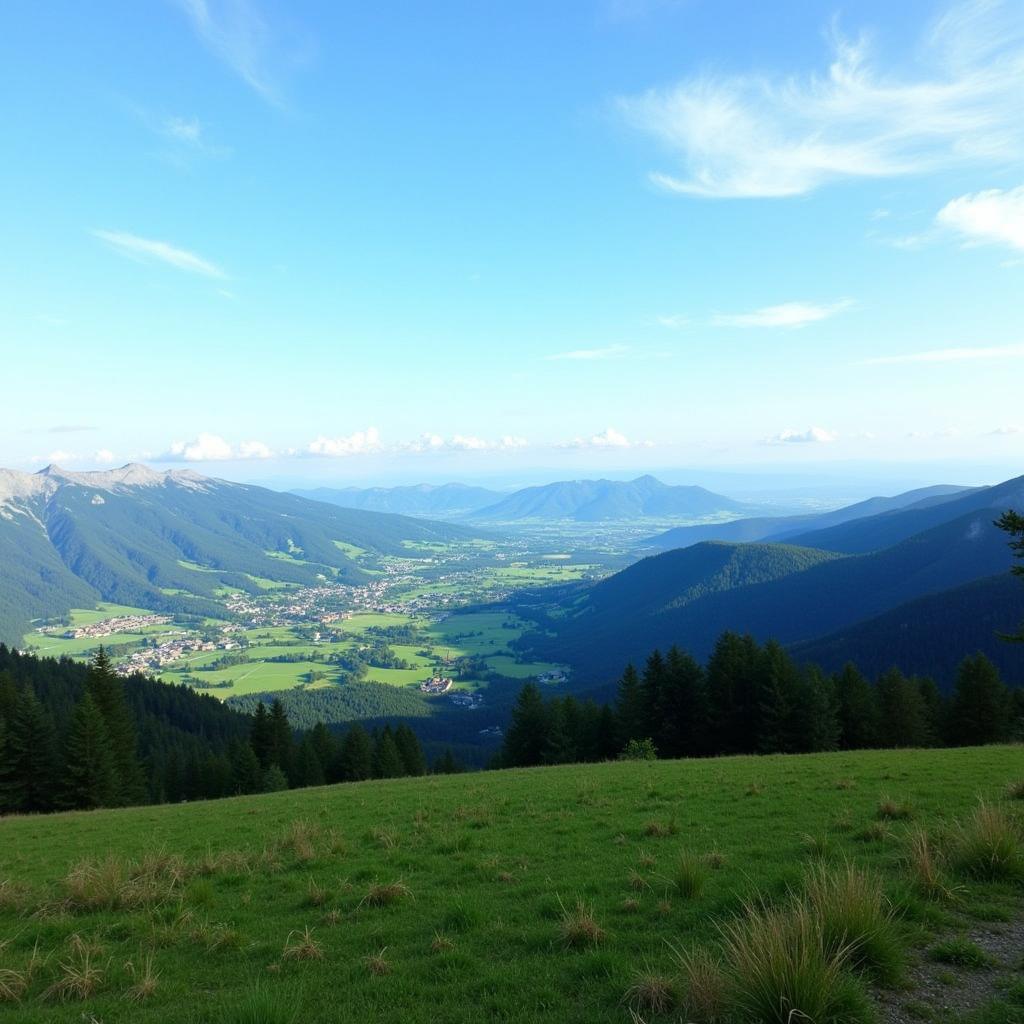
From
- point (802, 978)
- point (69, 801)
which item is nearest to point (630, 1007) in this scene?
point (802, 978)

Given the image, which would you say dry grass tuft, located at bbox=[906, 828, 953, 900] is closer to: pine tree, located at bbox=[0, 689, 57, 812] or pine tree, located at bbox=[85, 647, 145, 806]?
pine tree, located at bbox=[85, 647, 145, 806]

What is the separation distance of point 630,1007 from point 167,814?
25.8 metres

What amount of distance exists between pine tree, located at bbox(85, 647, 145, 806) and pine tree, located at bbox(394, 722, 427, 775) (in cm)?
2179

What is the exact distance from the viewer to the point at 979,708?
1833 inches

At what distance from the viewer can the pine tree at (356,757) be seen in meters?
52.9

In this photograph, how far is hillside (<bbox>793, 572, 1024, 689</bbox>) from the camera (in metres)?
134

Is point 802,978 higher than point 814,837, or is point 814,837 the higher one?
point 802,978

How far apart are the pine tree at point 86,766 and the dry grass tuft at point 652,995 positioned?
49731 millimetres

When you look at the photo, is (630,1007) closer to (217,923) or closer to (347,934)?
(347,934)

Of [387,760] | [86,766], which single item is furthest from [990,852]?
[86,766]

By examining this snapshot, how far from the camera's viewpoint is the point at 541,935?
7.96m

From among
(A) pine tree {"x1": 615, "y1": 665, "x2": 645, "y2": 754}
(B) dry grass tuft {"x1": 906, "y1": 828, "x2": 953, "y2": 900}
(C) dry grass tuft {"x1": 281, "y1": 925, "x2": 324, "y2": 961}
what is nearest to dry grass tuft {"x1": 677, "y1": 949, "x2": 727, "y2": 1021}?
(B) dry grass tuft {"x1": 906, "y1": 828, "x2": 953, "y2": 900}

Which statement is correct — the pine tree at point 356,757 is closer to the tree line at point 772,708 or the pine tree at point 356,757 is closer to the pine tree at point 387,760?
the pine tree at point 387,760

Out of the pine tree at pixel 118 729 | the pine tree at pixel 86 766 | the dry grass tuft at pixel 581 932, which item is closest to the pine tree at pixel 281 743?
the pine tree at pixel 118 729
